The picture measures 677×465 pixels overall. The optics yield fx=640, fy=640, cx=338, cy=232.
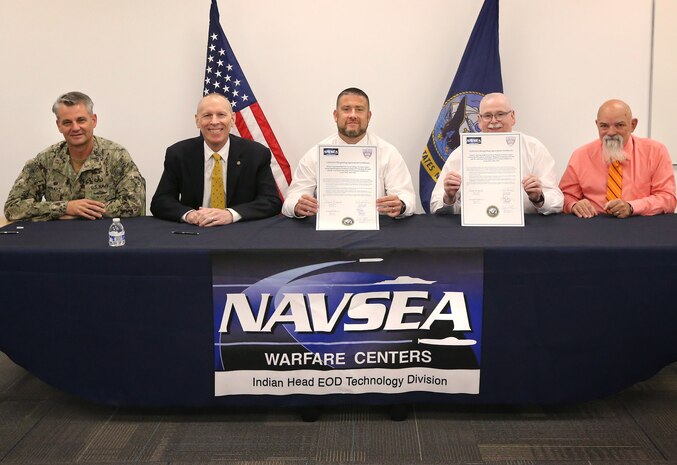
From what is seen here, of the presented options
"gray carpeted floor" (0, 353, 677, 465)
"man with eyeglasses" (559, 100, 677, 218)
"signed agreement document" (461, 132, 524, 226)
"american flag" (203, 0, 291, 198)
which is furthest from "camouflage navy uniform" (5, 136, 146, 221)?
"man with eyeglasses" (559, 100, 677, 218)

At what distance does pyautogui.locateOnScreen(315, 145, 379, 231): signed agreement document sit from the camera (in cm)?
268

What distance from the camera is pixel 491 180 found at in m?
2.74

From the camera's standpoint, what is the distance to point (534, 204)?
2.99 metres

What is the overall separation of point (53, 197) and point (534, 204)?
236 centimetres

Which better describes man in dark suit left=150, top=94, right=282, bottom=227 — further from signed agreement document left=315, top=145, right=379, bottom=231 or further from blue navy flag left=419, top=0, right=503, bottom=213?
blue navy flag left=419, top=0, right=503, bottom=213

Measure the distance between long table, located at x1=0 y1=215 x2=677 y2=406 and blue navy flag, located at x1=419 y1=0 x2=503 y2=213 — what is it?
5.94 ft

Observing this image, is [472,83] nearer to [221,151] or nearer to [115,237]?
[221,151]

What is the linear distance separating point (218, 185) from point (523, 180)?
1471mm

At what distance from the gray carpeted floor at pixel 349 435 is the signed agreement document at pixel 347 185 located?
0.79 metres

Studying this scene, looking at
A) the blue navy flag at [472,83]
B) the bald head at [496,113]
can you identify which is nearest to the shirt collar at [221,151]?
the bald head at [496,113]

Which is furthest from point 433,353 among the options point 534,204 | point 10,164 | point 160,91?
point 10,164

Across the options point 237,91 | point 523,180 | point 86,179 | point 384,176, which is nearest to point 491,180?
point 523,180

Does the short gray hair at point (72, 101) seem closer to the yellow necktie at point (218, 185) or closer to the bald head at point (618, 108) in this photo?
the yellow necktie at point (218, 185)

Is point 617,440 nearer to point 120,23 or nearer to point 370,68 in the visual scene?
point 370,68
